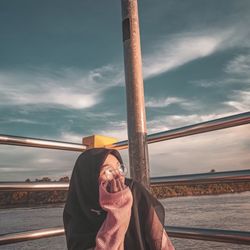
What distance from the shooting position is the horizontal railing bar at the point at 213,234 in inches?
53.1

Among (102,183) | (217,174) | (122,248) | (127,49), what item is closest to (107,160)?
(102,183)

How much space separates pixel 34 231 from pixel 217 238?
1.00 meters

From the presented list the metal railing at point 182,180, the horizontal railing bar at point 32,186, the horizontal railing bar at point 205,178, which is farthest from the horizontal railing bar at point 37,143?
the horizontal railing bar at point 205,178

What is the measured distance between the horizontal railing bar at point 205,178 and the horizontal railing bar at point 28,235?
67 cm

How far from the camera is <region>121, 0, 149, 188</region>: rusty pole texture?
6.07 feet

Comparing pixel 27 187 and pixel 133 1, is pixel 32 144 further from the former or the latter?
pixel 133 1

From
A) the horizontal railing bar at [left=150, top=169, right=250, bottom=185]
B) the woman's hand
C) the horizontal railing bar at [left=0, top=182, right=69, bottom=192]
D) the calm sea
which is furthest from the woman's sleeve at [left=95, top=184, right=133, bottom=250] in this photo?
the calm sea

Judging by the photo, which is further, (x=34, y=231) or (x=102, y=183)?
(x=34, y=231)

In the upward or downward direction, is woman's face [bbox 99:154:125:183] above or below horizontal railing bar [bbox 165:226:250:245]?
above

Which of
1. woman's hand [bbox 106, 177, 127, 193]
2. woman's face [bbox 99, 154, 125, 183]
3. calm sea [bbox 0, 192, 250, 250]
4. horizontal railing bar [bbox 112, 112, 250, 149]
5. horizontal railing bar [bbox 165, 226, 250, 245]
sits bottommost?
calm sea [bbox 0, 192, 250, 250]

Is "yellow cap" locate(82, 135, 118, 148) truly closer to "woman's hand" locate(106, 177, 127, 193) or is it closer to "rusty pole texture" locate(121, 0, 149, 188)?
"rusty pole texture" locate(121, 0, 149, 188)

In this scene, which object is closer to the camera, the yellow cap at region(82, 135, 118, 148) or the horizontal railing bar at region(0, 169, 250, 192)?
the horizontal railing bar at region(0, 169, 250, 192)

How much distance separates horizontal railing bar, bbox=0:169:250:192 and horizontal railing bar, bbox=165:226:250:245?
237mm

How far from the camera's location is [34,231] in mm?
1710
